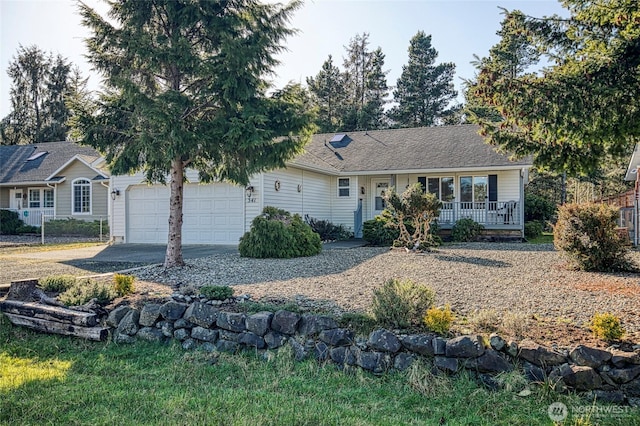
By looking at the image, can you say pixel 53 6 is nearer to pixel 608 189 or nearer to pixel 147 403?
pixel 147 403

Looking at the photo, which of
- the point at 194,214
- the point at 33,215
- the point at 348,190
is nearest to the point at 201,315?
the point at 194,214

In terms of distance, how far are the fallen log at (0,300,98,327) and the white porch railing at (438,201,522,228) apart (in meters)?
13.6

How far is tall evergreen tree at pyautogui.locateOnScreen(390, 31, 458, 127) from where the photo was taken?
36.2 meters

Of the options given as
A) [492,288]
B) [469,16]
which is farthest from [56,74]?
[492,288]

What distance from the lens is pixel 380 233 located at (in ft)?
50.8

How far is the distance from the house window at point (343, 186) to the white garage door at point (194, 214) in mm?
5752

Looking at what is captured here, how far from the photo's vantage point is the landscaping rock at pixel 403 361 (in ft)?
13.2

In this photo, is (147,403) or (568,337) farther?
(568,337)

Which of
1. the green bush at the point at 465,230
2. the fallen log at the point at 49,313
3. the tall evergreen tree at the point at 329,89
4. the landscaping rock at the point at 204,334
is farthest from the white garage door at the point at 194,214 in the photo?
the tall evergreen tree at the point at 329,89

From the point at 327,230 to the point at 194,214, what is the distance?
4945 millimetres

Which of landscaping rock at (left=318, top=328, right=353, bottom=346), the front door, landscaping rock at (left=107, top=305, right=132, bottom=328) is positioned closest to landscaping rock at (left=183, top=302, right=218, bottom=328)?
landscaping rock at (left=107, top=305, right=132, bottom=328)

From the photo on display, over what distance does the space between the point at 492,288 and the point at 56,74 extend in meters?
42.6

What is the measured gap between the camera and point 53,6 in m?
9.05

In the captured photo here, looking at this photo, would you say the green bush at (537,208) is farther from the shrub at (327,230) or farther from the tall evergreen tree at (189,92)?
the tall evergreen tree at (189,92)
